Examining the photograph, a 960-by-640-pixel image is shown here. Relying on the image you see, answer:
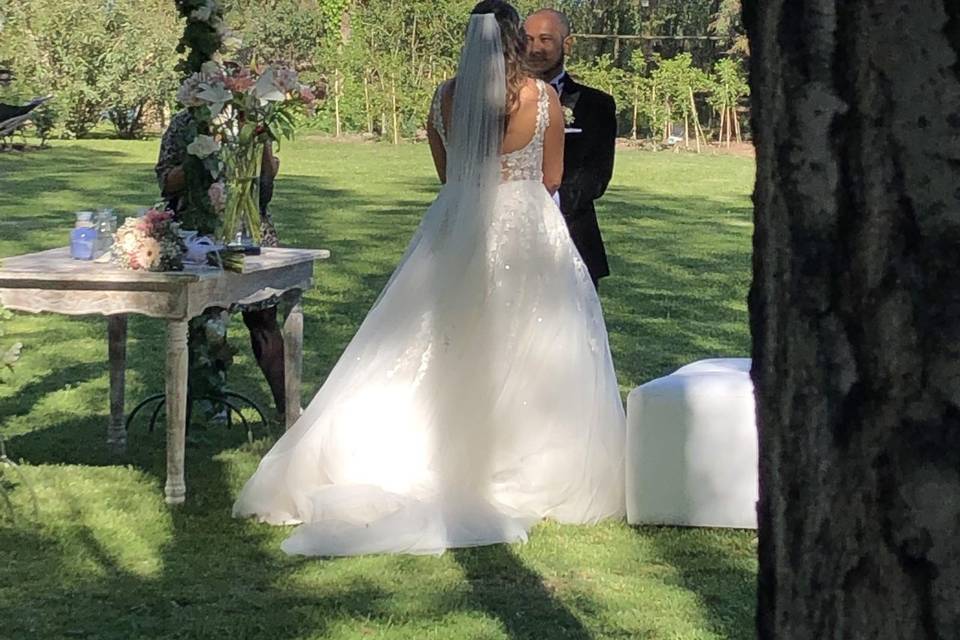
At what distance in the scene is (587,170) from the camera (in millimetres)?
7828

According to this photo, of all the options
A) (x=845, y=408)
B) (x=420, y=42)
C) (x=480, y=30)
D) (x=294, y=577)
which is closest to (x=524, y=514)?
(x=294, y=577)

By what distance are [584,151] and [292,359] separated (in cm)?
182

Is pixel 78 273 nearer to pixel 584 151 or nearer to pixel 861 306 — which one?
pixel 584 151

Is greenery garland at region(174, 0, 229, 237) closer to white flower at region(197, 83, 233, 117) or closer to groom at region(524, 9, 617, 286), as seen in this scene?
white flower at region(197, 83, 233, 117)

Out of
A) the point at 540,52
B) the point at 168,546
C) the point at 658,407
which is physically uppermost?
the point at 540,52

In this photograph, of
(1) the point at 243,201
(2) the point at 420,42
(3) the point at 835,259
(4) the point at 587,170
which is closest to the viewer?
(3) the point at 835,259

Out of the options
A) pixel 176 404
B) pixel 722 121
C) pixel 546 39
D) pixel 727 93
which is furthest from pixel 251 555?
pixel 722 121

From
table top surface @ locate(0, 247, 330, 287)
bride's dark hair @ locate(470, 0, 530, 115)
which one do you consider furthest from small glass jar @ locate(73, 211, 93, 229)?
bride's dark hair @ locate(470, 0, 530, 115)

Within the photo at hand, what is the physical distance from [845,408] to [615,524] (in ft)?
15.4

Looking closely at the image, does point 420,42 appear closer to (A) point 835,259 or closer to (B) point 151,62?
(B) point 151,62

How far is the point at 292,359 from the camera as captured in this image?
7.52m

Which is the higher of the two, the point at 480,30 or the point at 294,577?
the point at 480,30

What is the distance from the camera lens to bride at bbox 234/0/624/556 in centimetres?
624

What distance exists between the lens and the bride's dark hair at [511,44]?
631 cm
